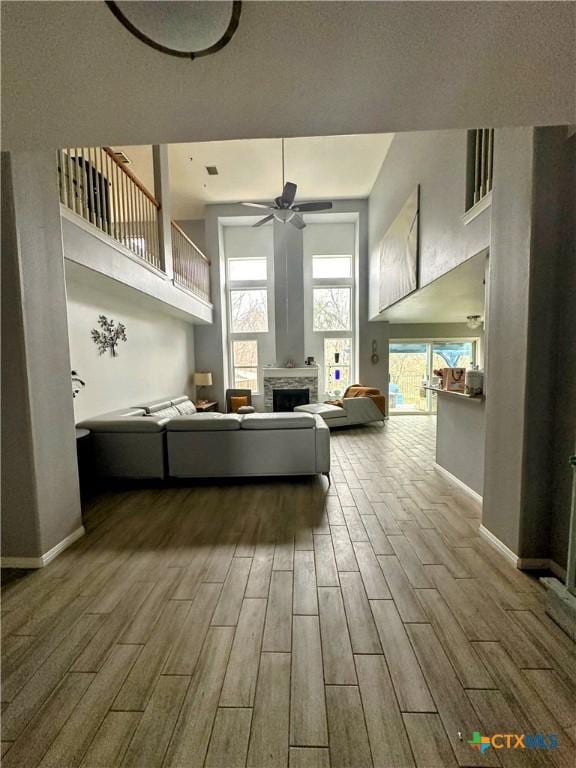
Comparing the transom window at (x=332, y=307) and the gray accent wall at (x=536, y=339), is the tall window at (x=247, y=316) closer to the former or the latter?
the transom window at (x=332, y=307)

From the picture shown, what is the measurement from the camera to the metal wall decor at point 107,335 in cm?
415

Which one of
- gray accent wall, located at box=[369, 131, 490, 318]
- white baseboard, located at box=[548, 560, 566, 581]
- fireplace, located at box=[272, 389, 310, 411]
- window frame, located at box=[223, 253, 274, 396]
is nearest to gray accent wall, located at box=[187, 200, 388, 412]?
window frame, located at box=[223, 253, 274, 396]

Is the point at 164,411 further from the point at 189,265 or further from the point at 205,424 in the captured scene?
the point at 189,265

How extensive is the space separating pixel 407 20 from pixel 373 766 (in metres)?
2.53

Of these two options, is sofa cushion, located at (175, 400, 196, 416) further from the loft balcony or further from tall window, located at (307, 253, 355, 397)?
tall window, located at (307, 253, 355, 397)

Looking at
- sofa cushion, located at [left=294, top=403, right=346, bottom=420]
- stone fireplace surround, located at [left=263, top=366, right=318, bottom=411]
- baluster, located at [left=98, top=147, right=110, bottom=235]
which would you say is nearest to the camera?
baluster, located at [left=98, top=147, right=110, bottom=235]

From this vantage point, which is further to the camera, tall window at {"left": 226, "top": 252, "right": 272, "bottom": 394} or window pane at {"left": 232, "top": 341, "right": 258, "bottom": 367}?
window pane at {"left": 232, "top": 341, "right": 258, "bottom": 367}

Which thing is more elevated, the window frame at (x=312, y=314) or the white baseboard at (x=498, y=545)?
the window frame at (x=312, y=314)

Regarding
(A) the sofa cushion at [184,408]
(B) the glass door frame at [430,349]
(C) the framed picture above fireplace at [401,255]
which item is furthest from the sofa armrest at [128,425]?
(B) the glass door frame at [430,349]

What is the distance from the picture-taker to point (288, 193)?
512 centimetres

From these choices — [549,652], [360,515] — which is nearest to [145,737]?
[549,652]

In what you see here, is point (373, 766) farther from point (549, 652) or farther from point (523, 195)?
point (523, 195)

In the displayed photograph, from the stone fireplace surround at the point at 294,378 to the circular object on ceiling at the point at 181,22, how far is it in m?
6.81

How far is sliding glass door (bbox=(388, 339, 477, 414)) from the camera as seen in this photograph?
26.0ft
